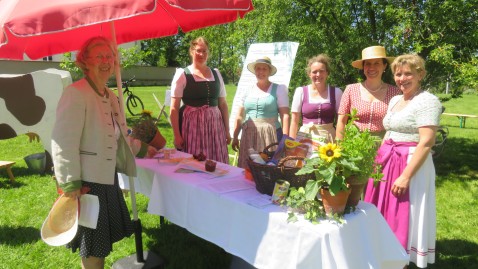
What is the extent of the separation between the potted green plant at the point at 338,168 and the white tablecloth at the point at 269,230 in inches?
4.4

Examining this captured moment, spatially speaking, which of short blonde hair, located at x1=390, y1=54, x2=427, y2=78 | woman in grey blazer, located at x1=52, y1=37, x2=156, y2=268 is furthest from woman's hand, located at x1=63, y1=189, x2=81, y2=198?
short blonde hair, located at x1=390, y1=54, x2=427, y2=78

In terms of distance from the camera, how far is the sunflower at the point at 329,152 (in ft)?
5.80

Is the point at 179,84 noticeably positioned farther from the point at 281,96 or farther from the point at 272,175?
the point at 272,175

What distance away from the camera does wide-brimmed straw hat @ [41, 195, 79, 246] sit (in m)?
2.15

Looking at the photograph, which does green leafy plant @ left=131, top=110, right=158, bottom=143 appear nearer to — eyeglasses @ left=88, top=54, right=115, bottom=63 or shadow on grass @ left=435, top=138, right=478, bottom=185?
eyeglasses @ left=88, top=54, right=115, bottom=63

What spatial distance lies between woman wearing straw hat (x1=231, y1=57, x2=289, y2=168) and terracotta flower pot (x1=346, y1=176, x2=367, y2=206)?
170 cm

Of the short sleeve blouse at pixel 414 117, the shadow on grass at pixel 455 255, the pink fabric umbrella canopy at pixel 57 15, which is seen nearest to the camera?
the pink fabric umbrella canopy at pixel 57 15

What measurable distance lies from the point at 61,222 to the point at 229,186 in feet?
3.33

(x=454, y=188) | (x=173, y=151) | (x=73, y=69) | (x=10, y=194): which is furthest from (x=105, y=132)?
(x=73, y=69)

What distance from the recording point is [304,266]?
1.75 metres

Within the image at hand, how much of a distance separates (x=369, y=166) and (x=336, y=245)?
0.42 meters

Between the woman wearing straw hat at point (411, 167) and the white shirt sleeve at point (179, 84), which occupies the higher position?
the white shirt sleeve at point (179, 84)

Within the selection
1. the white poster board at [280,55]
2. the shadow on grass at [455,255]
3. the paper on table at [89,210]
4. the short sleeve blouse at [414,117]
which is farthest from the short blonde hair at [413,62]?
the white poster board at [280,55]

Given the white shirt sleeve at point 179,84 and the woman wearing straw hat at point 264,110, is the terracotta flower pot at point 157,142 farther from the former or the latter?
the woman wearing straw hat at point 264,110
